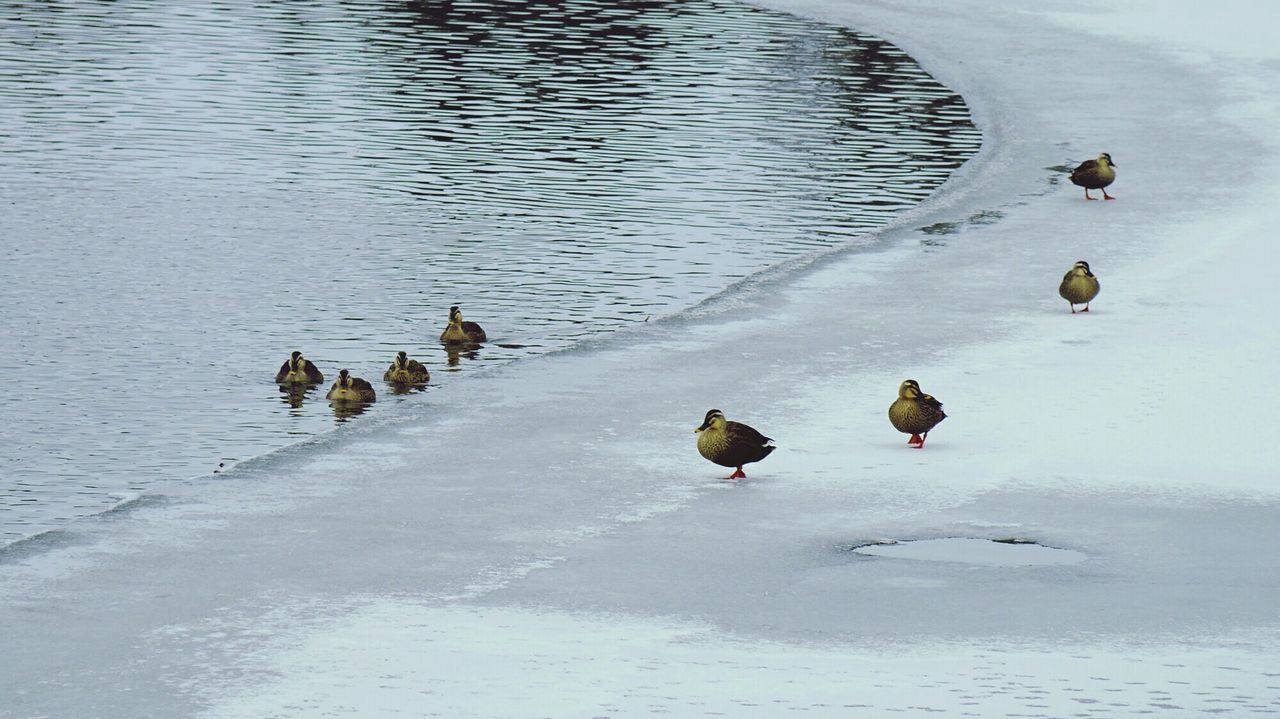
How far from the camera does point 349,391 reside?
13891 mm

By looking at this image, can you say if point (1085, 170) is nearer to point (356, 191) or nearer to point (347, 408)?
point (356, 191)

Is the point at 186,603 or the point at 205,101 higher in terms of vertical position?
the point at 205,101

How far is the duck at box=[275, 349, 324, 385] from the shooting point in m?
14.3

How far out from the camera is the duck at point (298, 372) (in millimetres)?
14266

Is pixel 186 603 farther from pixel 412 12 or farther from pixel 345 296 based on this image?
pixel 412 12

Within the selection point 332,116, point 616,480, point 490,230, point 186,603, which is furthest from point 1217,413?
point 332,116

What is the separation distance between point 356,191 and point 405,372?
7.50 meters

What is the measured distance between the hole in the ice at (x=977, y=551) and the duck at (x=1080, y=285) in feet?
18.0

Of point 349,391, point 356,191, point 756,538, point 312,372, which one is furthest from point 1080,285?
point 356,191

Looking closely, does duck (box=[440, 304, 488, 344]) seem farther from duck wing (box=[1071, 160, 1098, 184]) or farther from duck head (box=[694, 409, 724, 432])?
duck wing (box=[1071, 160, 1098, 184])

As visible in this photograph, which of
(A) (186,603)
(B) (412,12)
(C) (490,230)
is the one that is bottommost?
(A) (186,603)

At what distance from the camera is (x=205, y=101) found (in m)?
26.8

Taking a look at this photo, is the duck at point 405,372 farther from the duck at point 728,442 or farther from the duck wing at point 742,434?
the duck wing at point 742,434

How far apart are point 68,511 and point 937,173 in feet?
→ 44.0
